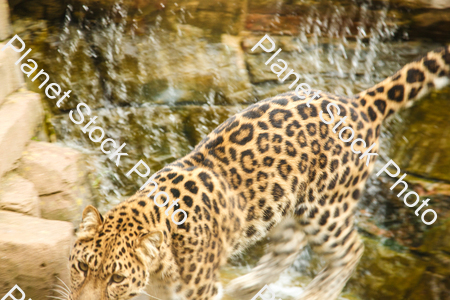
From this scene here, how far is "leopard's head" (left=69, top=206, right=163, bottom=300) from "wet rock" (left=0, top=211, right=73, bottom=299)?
1.78 ft

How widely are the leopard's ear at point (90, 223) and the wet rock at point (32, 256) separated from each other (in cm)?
61

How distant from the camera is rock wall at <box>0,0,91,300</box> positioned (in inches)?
157

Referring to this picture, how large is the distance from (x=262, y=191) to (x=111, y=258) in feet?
5.41

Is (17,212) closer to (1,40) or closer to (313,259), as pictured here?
(1,40)

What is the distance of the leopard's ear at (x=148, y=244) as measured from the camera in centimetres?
354

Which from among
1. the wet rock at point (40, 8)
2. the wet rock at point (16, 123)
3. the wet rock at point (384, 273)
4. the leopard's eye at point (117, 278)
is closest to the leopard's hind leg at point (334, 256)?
the wet rock at point (384, 273)

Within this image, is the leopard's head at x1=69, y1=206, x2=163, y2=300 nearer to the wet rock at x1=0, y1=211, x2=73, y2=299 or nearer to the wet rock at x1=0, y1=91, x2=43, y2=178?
the wet rock at x1=0, y1=211, x2=73, y2=299

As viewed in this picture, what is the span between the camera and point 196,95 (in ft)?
23.6

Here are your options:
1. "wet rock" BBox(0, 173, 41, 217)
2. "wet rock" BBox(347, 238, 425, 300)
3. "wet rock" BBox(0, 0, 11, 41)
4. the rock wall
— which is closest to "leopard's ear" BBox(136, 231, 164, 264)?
the rock wall

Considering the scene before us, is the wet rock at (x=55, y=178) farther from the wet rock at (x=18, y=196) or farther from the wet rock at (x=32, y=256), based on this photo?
the wet rock at (x=32, y=256)

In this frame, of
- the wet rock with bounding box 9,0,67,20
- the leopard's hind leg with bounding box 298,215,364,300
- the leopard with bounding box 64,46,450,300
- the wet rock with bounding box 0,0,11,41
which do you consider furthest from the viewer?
the wet rock with bounding box 9,0,67,20

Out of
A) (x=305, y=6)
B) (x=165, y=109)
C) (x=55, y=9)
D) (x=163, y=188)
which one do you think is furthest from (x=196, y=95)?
(x=163, y=188)

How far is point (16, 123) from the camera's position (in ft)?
17.0

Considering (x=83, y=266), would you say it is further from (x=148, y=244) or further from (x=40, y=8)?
(x=40, y=8)
